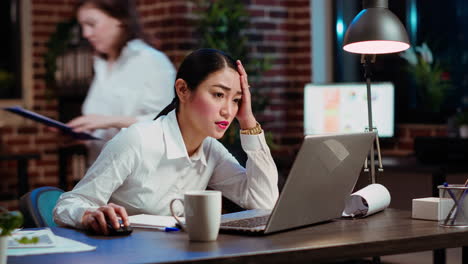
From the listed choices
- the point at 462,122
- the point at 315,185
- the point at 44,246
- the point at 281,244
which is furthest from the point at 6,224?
Result: the point at 462,122

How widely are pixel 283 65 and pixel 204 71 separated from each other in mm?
3033

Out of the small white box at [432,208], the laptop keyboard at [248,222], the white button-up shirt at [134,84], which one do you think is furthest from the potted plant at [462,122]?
the laptop keyboard at [248,222]

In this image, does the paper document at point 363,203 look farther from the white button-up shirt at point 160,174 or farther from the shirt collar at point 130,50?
the shirt collar at point 130,50

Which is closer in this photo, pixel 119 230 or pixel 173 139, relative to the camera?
pixel 119 230

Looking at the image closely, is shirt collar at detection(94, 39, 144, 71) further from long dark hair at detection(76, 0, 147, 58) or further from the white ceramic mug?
the white ceramic mug

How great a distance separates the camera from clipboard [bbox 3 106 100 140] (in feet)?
9.90

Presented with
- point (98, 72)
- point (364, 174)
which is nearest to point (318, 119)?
point (98, 72)

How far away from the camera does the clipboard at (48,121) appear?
302 cm

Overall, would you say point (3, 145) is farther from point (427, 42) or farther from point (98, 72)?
point (427, 42)

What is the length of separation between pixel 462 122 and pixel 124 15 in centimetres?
202

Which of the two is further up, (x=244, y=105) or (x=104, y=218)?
(x=244, y=105)

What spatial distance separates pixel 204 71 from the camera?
7.46ft

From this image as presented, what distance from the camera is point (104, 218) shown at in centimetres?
179

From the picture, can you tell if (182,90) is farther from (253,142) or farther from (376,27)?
(376,27)
